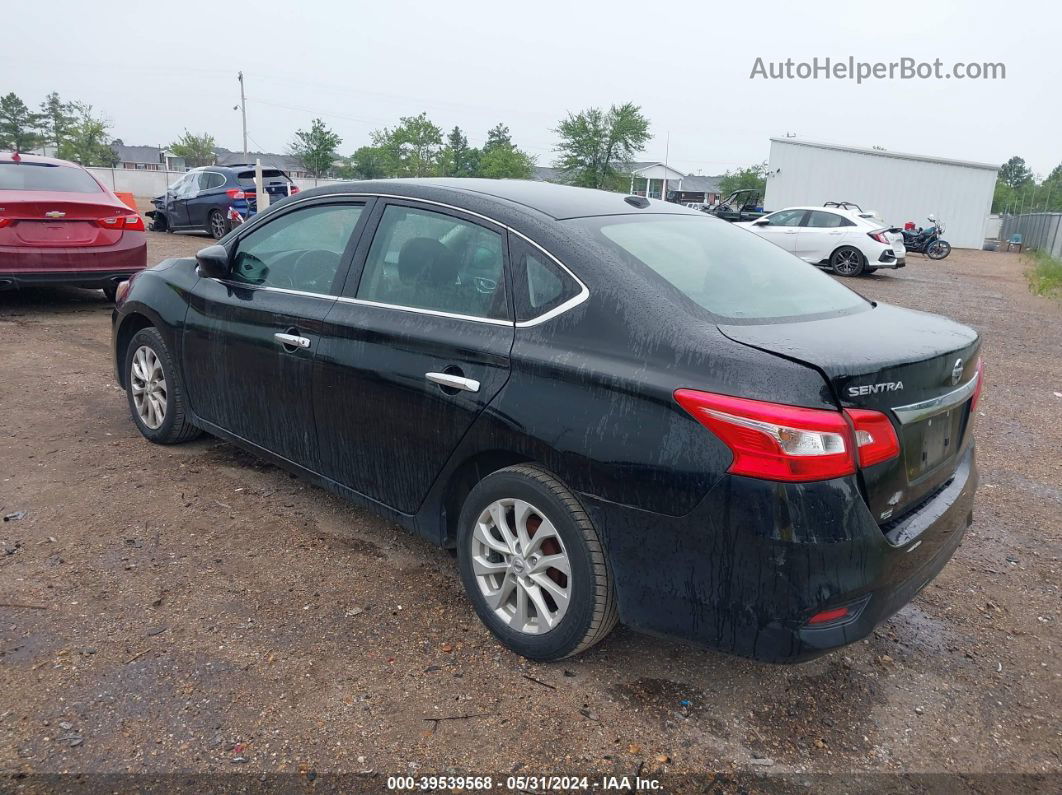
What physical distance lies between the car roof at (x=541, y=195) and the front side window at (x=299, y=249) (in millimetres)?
139

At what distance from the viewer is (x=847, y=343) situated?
2498 millimetres

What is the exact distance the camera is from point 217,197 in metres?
16.6

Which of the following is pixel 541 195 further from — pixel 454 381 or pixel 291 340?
pixel 291 340

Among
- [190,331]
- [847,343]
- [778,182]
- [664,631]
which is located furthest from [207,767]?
[778,182]

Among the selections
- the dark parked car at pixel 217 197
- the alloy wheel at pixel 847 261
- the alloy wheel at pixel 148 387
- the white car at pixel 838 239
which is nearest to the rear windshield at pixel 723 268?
the alloy wheel at pixel 148 387

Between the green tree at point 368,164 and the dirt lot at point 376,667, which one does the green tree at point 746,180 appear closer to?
the green tree at point 368,164

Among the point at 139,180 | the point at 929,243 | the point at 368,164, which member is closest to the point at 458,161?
the point at 368,164

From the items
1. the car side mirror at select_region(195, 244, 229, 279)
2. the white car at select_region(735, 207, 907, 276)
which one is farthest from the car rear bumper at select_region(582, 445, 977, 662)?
the white car at select_region(735, 207, 907, 276)

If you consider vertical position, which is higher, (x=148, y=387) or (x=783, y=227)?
(x=783, y=227)

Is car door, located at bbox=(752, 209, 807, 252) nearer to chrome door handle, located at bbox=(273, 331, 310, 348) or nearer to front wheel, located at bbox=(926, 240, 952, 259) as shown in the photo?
front wheel, located at bbox=(926, 240, 952, 259)

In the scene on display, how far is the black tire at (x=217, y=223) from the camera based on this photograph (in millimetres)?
16672

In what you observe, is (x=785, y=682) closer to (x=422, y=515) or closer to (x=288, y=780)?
(x=422, y=515)

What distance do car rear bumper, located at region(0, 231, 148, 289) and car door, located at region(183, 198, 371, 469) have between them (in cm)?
465

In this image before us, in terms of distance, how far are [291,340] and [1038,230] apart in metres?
39.8
